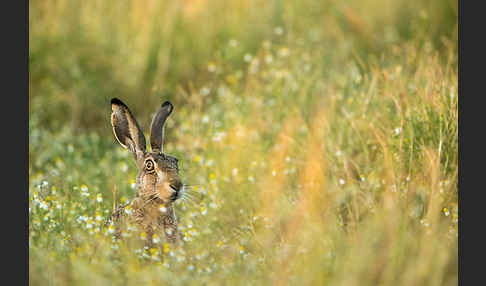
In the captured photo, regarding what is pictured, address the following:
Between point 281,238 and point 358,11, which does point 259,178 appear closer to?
point 281,238

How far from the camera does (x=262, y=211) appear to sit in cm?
461

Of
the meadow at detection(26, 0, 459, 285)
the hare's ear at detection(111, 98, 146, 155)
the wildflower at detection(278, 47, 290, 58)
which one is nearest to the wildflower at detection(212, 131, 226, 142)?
the meadow at detection(26, 0, 459, 285)

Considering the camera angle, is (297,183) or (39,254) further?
(297,183)

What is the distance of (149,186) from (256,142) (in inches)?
67.7

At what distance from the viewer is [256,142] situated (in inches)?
221

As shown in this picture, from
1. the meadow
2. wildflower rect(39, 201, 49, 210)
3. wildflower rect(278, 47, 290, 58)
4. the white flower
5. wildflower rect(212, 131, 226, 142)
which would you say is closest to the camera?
the meadow

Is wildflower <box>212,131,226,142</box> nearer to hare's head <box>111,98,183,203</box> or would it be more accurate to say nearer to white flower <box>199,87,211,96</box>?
white flower <box>199,87,211,96</box>

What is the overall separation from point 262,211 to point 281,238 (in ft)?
2.13

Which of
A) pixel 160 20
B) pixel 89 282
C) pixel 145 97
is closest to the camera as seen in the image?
pixel 89 282

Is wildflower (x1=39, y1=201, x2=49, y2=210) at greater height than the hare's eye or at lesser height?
lesser

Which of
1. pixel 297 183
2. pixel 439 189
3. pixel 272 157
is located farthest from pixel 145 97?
pixel 439 189

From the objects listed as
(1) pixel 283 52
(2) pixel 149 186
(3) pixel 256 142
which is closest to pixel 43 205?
(2) pixel 149 186

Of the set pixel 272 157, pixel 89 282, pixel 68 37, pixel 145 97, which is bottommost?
pixel 89 282

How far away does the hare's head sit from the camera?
4.00 meters
